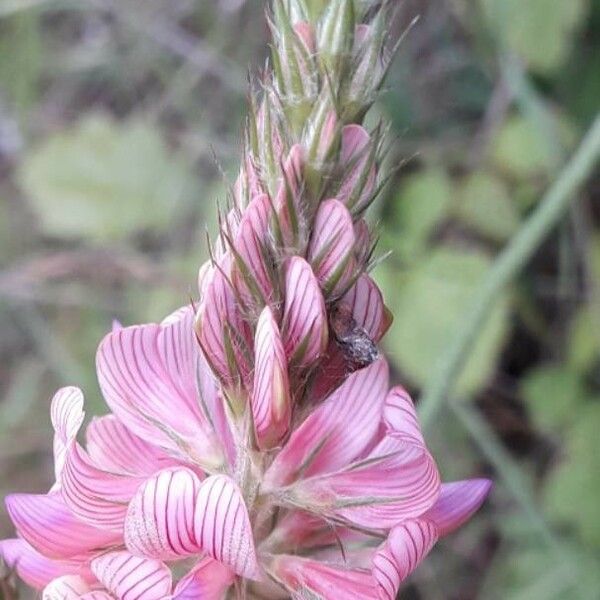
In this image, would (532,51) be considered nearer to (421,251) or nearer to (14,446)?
(421,251)

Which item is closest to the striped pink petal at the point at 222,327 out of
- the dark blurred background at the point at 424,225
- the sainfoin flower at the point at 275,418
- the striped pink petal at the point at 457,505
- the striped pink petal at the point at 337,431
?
the sainfoin flower at the point at 275,418

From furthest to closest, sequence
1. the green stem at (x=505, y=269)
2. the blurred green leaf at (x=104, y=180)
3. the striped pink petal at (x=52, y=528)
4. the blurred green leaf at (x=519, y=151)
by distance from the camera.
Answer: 1. the blurred green leaf at (x=104, y=180)
2. the blurred green leaf at (x=519, y=151)
3. the green stem at (x=505, y=269)
4. the striped pink petal at (x=52, y=528)

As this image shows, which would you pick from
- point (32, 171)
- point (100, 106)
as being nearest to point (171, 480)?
point (32, 171)

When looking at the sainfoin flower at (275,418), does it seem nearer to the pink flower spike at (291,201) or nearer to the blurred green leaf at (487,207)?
the pink flower spike at (291,201)

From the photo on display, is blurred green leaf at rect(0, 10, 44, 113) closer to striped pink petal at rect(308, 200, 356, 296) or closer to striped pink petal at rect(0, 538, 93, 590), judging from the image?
striped pink petal at rect(0, 538, 93, 590)

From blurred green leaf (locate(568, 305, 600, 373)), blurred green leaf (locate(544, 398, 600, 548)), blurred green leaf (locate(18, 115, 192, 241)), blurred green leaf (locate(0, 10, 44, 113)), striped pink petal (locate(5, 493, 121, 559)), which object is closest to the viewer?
striped pink petal (locate(5, 493, 121, 559))

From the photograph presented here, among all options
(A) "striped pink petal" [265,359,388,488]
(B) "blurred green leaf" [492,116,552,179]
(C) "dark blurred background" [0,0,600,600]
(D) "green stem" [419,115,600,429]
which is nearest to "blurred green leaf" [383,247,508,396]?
(C) "dark blurred background" [0,0,600,600]

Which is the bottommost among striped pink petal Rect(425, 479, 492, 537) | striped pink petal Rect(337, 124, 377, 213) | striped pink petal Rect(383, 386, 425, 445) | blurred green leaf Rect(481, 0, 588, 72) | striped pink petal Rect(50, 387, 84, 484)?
striped pink petal Rect(425, 479, 492, 537)
